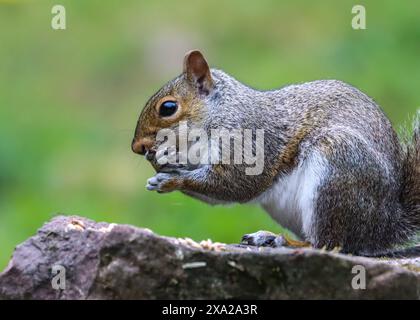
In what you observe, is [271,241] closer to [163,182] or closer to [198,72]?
[163,182]

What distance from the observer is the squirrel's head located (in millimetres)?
4137

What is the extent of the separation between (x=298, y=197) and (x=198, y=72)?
0.72 meters

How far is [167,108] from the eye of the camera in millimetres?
4199

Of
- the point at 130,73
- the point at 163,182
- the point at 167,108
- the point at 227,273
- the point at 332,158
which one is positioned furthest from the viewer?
the point at 130,73

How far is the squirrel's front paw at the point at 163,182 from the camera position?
4039 mm

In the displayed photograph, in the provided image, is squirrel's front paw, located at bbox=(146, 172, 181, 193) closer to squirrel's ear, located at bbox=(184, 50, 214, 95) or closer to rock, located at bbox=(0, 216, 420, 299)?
squirrel's ear, located at bbox=(184, 50, 214, 95)

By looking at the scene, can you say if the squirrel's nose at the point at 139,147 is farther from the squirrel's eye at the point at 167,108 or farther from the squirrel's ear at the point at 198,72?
the squirrel's ear at the point at 198,72

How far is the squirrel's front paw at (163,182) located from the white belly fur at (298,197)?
0.33 m

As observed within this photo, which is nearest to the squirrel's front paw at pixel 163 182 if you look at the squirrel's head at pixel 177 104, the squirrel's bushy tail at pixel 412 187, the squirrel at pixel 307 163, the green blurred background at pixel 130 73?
the squirrel at pixel 307 163

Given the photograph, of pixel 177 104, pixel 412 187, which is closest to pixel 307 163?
pixel 412 187

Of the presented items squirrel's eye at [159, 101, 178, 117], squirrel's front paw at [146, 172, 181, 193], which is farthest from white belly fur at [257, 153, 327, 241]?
squirrel's eye at [159, 101, 178, 117]

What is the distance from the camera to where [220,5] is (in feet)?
29.0
